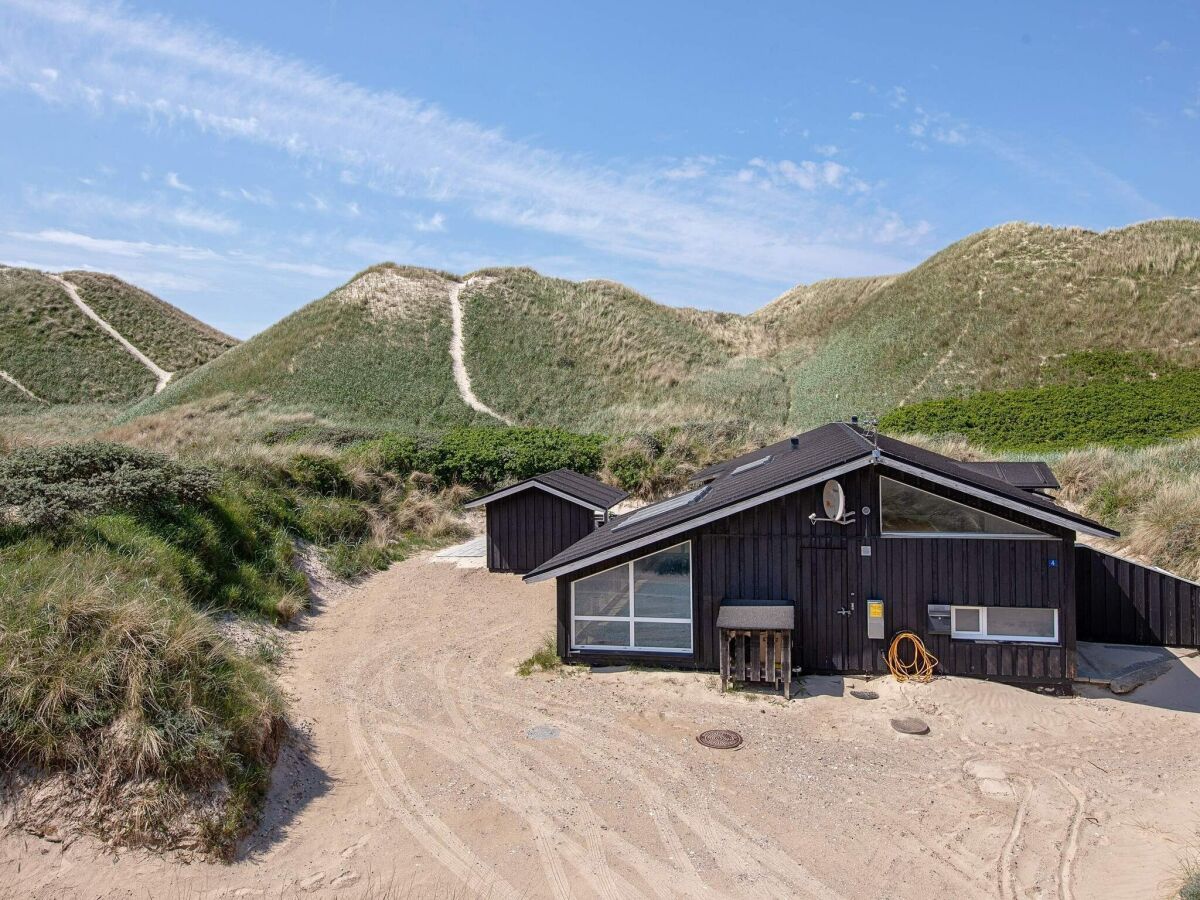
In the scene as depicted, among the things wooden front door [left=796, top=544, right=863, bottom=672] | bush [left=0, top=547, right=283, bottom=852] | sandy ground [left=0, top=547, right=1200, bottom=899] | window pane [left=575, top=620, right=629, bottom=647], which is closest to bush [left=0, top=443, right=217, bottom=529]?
bush [left=0, top=547, right=283, bottom=852]

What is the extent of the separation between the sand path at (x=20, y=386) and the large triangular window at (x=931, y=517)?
52995 mm

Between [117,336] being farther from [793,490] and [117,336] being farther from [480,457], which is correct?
[793,490]

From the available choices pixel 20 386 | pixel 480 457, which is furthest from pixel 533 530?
pixel 20 386

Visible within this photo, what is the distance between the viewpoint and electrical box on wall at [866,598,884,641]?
11.1 meters

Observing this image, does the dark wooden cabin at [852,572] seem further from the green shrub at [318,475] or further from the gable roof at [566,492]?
the green shrub at [318,475]

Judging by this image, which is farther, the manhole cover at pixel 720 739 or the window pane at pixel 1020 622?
the window pane at pixel 1020 622

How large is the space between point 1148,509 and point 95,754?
756 inches

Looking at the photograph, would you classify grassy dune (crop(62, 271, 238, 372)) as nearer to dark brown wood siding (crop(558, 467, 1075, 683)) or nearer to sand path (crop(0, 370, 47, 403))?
sand path (crop(0, 370, 47, 403))

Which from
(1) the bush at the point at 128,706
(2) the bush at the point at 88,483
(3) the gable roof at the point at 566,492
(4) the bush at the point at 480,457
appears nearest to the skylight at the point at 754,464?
(3) the gable roof at the point at 566,492

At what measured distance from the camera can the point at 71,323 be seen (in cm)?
5622

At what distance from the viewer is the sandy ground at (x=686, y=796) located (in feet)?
21.6

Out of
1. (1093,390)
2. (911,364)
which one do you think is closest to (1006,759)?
(1093,390)

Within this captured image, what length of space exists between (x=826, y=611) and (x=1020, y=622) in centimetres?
271

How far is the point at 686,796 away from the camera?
26.3ft
